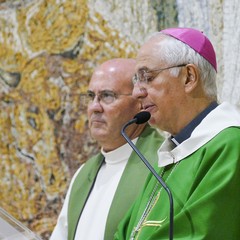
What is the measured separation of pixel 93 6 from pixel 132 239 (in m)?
2.14

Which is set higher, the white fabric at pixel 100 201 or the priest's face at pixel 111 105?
the priest's face at pixel 111 105

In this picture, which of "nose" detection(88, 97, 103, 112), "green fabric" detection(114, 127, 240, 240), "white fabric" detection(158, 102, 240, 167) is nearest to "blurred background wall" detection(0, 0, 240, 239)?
"nose" detection(88, 97, 103, 112)

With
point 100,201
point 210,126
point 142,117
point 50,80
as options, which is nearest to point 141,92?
point 142,117

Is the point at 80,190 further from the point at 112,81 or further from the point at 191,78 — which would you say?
the point at 191,78

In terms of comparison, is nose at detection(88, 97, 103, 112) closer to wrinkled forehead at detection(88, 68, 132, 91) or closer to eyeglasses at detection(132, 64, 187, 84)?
wrinkled forehead at detection(88, 68, 132, 91)

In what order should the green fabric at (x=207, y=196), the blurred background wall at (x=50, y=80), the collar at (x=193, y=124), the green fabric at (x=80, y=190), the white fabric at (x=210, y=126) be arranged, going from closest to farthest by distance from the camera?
the green fabric at (x=207, y=196), the white fabric at (x=210, y=126), the collar at (x=193, y=124), the green fabric at (x=80, y=190), the blurred background wall at (x=50, y=80)

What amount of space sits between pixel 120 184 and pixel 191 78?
1067 millimetres

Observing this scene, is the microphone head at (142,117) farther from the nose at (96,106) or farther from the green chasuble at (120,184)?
the nose at (96,106)

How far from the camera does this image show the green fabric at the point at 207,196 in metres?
2.40

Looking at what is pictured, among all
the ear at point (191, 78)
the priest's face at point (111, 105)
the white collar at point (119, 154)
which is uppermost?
the ear at point (191, 78)

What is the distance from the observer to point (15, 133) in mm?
4797

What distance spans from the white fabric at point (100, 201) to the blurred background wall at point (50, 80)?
66cm

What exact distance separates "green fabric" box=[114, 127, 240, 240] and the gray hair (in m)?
0.30

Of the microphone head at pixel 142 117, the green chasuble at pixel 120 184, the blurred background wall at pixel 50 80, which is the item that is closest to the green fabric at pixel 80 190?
the green chasuble at pixel 120 184
